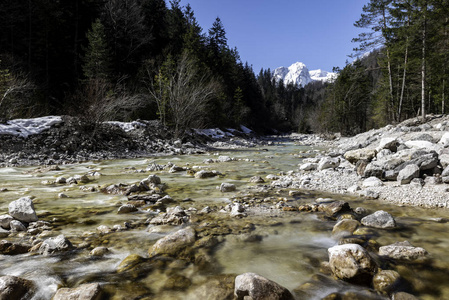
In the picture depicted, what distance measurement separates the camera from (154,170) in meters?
8.52

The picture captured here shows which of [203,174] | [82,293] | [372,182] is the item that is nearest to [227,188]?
[203,174]

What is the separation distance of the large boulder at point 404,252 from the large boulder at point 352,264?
0.46 metres

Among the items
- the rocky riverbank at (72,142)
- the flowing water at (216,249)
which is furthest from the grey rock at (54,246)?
the rocky riverbank at (72,142)

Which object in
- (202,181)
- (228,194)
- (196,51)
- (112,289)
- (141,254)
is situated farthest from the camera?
(196,51)

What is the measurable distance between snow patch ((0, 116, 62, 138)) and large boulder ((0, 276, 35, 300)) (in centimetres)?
1160

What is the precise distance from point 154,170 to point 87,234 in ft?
18.1

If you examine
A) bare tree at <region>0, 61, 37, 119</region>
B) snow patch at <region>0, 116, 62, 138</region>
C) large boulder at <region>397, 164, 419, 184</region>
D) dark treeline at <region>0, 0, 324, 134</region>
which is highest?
dark treeline at <region>0, 0, 324, 134</region>

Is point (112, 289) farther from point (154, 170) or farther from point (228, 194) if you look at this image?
point (154, 170)

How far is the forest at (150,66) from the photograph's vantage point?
658 inches

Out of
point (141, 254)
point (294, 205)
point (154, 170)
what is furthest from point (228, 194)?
point (154, 170)

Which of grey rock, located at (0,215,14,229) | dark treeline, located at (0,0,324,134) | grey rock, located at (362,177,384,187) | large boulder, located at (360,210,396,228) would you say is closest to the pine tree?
dark treeline, located at (0,0,324,134)

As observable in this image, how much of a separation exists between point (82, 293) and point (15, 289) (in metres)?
0.51

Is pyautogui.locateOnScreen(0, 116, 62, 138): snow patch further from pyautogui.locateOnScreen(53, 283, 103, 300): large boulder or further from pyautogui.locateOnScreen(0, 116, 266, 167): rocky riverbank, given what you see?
pyautogui.locateOnScreen(53, 283, 103, 300): large boulder

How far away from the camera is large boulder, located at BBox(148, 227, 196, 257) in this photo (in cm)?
261
